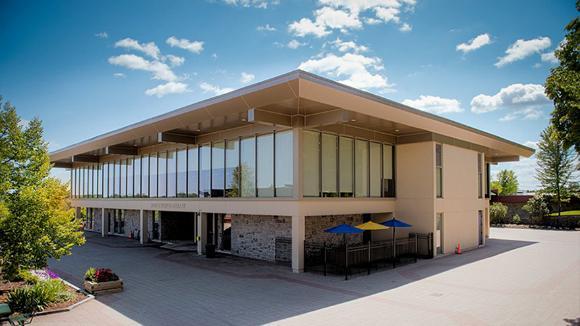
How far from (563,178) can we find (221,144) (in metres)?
43.1

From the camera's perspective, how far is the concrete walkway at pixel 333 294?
1087 cm

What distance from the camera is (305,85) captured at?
14.2m

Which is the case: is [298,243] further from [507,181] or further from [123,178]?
[507,181]

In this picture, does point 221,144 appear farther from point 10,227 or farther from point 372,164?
point 10,227

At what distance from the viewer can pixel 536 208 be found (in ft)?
143

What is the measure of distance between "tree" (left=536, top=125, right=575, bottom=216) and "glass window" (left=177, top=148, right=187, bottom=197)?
136 ft

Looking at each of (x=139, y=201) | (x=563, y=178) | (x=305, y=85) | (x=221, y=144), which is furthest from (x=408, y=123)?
Result: (x=563, y=178)

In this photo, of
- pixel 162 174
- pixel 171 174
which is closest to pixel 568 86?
pixel 171 174

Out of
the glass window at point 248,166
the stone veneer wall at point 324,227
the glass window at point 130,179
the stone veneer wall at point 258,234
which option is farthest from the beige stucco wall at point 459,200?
the glass window at point 130,179

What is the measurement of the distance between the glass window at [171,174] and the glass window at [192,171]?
1631 millimetres

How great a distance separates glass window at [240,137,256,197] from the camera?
19.8 meters

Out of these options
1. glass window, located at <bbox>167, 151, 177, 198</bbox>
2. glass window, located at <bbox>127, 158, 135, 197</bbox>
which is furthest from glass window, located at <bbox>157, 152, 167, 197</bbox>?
glass window, located at <bbox>127, 158, 135, 197</bbox>

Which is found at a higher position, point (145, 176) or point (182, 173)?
point (182, 173)

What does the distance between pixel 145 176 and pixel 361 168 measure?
1538cm
